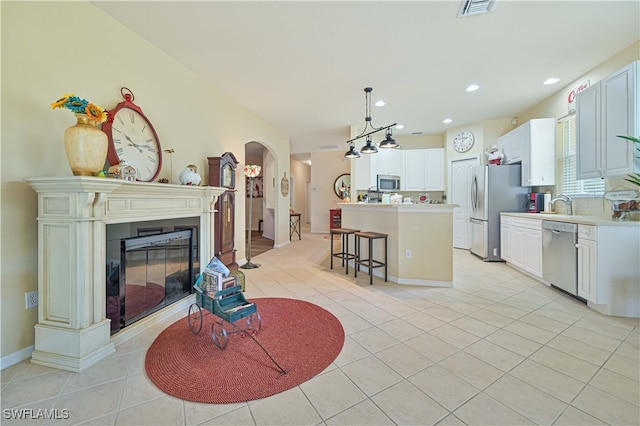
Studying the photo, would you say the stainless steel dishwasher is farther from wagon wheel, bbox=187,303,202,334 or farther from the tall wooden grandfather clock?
the tall wooden grandfather clock

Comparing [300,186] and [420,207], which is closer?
[420,207]

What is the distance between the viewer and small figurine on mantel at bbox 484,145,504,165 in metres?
5.08

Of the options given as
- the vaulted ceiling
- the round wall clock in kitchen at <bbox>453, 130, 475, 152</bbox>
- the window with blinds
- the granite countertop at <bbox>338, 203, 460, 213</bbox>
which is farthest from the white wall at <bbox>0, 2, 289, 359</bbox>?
the round wall clock in kitchen at <bbox>453, 130, 475, 152</bbox>

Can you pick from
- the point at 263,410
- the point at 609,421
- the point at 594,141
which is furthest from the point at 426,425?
the point at 594,141

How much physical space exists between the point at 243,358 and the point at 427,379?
1.26m

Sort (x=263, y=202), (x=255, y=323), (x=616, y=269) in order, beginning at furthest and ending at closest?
1. (x=263, y=202)
2. (x=616, y=269)
3. (x=255, y=323)

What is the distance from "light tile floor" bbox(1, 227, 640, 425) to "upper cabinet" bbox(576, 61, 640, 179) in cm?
159

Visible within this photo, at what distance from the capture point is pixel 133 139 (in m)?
2.57

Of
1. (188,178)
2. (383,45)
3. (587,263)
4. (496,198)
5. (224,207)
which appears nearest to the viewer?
(587,263)

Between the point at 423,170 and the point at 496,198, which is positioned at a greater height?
the point at 423,170

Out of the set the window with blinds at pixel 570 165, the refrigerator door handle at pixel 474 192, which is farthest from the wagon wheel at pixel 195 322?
the refrigerator door handle at pixel 474 192

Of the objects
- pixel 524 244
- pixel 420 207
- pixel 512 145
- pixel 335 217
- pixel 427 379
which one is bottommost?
pixel 427 379

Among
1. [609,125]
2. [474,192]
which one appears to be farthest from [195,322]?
[474,192]

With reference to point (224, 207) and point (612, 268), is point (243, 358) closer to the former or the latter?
point (224, 207)
